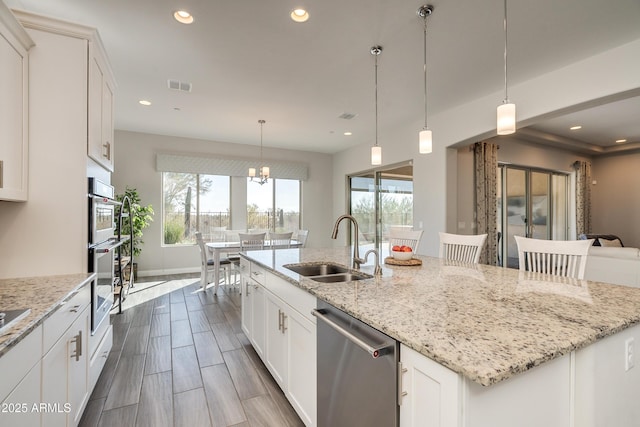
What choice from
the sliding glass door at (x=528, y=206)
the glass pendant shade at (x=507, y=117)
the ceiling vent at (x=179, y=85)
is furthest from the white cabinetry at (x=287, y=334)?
the sliding glass door at (x=528, y=206)

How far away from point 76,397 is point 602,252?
503 cm

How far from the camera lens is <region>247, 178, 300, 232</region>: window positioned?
6.98 meters

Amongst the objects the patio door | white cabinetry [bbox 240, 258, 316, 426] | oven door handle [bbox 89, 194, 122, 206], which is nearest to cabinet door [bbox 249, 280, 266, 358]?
white cabinetry [bbox 240, 258, 316, 426]

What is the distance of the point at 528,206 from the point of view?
6.20m

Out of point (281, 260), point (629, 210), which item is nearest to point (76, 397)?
point (281, 260)

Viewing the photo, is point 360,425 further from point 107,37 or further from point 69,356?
point 107,37

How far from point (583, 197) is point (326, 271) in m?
7.78

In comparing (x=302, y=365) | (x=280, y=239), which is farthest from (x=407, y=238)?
(x=280, y=239)

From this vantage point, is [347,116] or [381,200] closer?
[347,116]

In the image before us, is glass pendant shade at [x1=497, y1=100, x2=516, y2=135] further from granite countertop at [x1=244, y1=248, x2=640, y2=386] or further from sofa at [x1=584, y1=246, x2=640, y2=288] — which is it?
sofa at [x1=584, y1=246, x2=640, y2=288]

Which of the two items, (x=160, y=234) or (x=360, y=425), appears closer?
(x=360, y=425)

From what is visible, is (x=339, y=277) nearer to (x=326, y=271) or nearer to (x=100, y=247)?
(x=326, y=271)

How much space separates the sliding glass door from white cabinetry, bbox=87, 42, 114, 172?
6.14 metres

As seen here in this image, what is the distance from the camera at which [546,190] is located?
21.8ft
